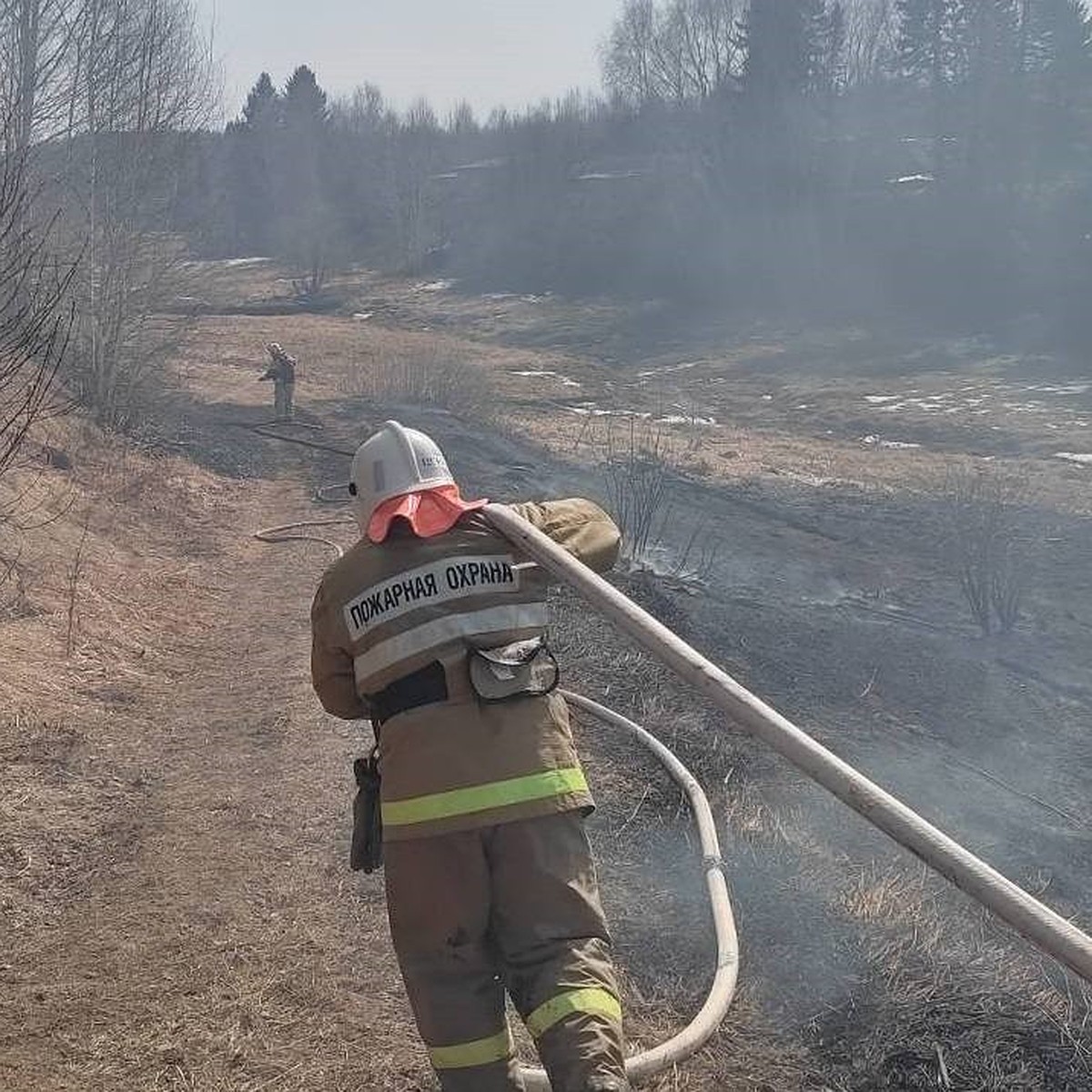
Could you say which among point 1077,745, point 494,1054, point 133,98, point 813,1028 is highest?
point 133,98

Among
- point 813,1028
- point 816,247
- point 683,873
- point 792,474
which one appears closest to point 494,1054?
point 813,1028

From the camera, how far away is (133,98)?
51.6ft

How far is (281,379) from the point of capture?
18.3 meters

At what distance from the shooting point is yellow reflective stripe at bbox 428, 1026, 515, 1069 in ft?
8.80

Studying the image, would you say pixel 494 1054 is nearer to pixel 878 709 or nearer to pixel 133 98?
pixel 878 709

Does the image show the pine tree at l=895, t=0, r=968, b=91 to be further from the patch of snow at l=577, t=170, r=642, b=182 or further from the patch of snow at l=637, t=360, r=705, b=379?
the patch of snow at l=637, t=360, r=705, b=379

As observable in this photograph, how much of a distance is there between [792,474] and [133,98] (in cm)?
1105

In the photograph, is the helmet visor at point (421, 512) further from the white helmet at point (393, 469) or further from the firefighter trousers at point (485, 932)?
the firefighter trousers at point (485, 932)

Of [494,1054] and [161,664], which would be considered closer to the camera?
[494,1054]

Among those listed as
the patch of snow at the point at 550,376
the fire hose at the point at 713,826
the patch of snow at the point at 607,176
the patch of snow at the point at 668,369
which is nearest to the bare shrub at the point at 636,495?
the fire hose at the point at 713,826

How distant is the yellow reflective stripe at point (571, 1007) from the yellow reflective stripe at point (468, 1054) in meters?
0.14

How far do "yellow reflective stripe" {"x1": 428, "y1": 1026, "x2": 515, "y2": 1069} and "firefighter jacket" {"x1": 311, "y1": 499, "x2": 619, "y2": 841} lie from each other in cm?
48

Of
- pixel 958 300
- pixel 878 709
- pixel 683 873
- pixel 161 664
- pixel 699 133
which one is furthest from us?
pixel 699 133

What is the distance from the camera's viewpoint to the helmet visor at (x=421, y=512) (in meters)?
2.93
